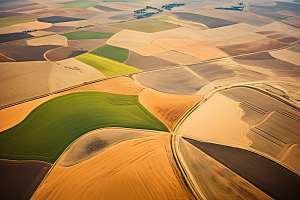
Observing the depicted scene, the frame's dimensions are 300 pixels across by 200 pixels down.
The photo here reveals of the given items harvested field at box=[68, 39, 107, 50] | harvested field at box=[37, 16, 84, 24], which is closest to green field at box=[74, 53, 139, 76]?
harvested field at box=[68, 39, 107, 50]

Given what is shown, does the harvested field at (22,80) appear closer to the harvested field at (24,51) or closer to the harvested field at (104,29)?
the harvested field at (24,51)

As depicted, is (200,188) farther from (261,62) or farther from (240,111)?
(261,62)

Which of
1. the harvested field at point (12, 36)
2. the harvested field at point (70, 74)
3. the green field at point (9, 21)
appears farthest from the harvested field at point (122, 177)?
the green field at point (9, 21)

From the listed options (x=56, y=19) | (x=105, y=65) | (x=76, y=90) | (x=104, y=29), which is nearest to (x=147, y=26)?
(x=104, y=29)

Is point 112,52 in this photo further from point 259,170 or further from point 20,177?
point 259,170

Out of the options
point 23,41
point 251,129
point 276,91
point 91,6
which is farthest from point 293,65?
point 91,6

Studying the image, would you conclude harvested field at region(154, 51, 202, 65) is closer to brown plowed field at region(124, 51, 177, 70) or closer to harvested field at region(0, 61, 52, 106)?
brown plowed field at region(124, 51, 177, 70)

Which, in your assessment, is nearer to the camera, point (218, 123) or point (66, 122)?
point (66, 122)
